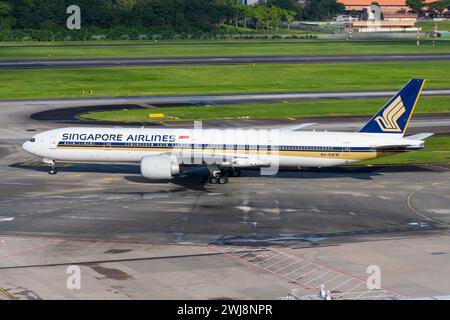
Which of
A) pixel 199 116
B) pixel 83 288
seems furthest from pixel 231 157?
pixel 199 116

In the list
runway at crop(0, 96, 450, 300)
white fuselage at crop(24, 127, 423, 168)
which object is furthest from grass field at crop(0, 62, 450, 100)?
white fuselage at crop(24, 127, 423, 168)

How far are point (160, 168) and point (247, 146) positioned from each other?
27.0ft

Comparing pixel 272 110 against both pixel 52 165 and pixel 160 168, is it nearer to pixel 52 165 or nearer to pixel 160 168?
pixel 52 165

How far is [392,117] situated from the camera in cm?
7438

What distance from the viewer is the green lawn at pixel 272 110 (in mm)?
114875

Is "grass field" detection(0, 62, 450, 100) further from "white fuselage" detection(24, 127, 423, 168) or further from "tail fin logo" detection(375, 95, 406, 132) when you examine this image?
"tail fin logo" detection(375, 95, 406, 132)

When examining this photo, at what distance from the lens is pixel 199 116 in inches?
4528

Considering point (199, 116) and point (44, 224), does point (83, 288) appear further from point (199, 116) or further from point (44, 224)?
point (199, 116)

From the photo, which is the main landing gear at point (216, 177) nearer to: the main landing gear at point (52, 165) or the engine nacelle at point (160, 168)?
the engine nacelle at point (160, 168)

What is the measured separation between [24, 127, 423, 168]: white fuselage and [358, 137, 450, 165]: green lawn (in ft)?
39.1

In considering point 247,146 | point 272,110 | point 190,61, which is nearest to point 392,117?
point 247,146

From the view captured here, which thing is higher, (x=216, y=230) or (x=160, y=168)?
(x=160, y=168)

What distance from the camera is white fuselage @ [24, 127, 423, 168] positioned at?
74.1m

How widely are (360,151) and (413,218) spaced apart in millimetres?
13087
